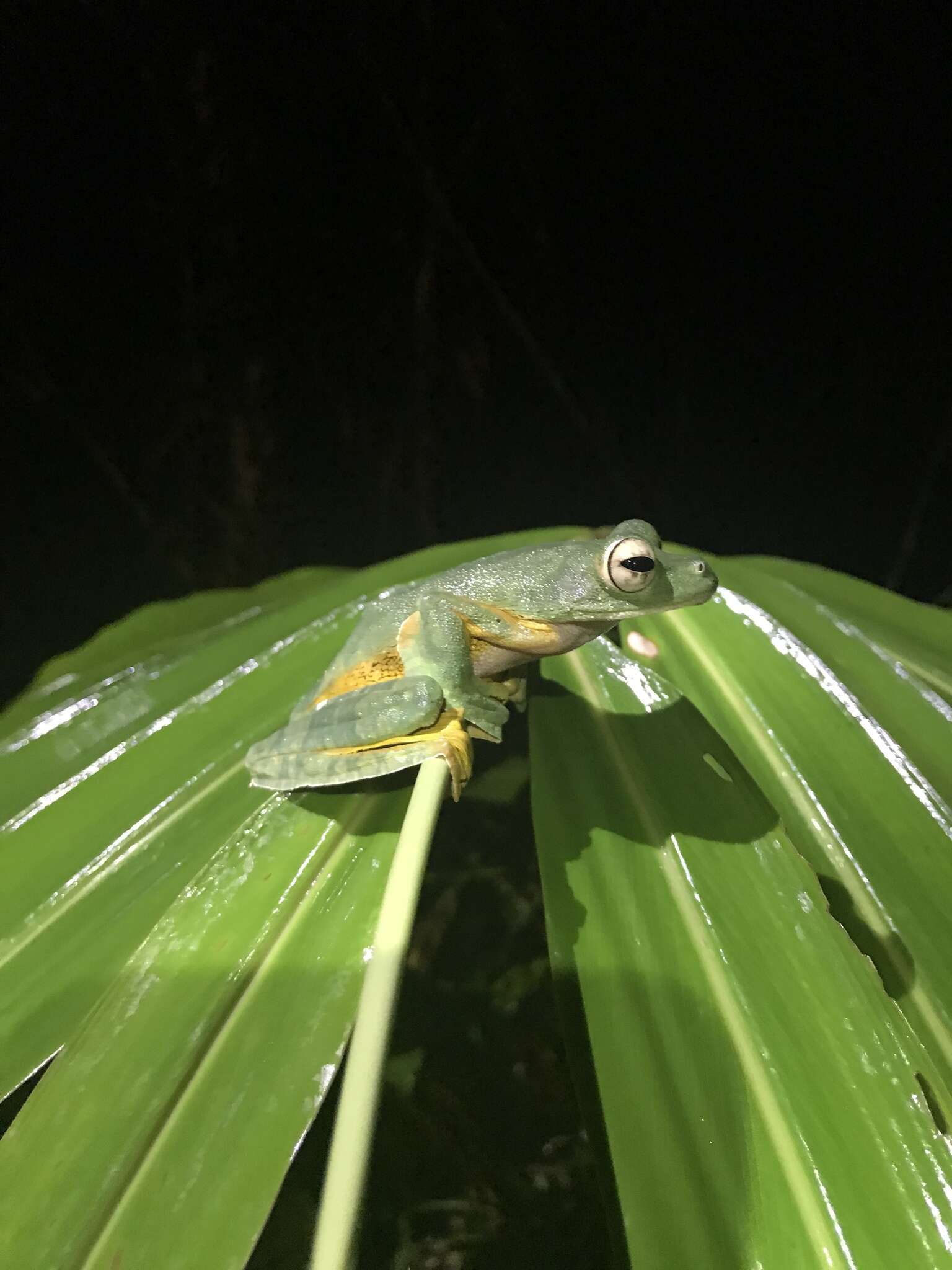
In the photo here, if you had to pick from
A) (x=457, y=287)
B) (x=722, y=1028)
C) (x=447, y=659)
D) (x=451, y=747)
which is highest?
(x=457, y=287)

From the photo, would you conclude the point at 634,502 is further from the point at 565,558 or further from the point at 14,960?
the point at 14,960

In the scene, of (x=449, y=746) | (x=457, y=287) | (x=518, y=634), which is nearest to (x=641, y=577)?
(x=518, y=634)

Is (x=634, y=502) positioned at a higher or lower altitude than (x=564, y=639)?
higher

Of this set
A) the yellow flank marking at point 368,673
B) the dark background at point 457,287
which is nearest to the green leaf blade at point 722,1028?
the yellow flank marking at point 368,673

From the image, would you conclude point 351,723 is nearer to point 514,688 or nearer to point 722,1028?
point 514,688

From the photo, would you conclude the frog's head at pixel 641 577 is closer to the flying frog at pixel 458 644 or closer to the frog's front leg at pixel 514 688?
the flying frog at pixel 458 644

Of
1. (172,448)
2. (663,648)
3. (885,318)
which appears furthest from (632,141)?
(172,448)

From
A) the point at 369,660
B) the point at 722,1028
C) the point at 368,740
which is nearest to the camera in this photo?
the point at 722,1028
